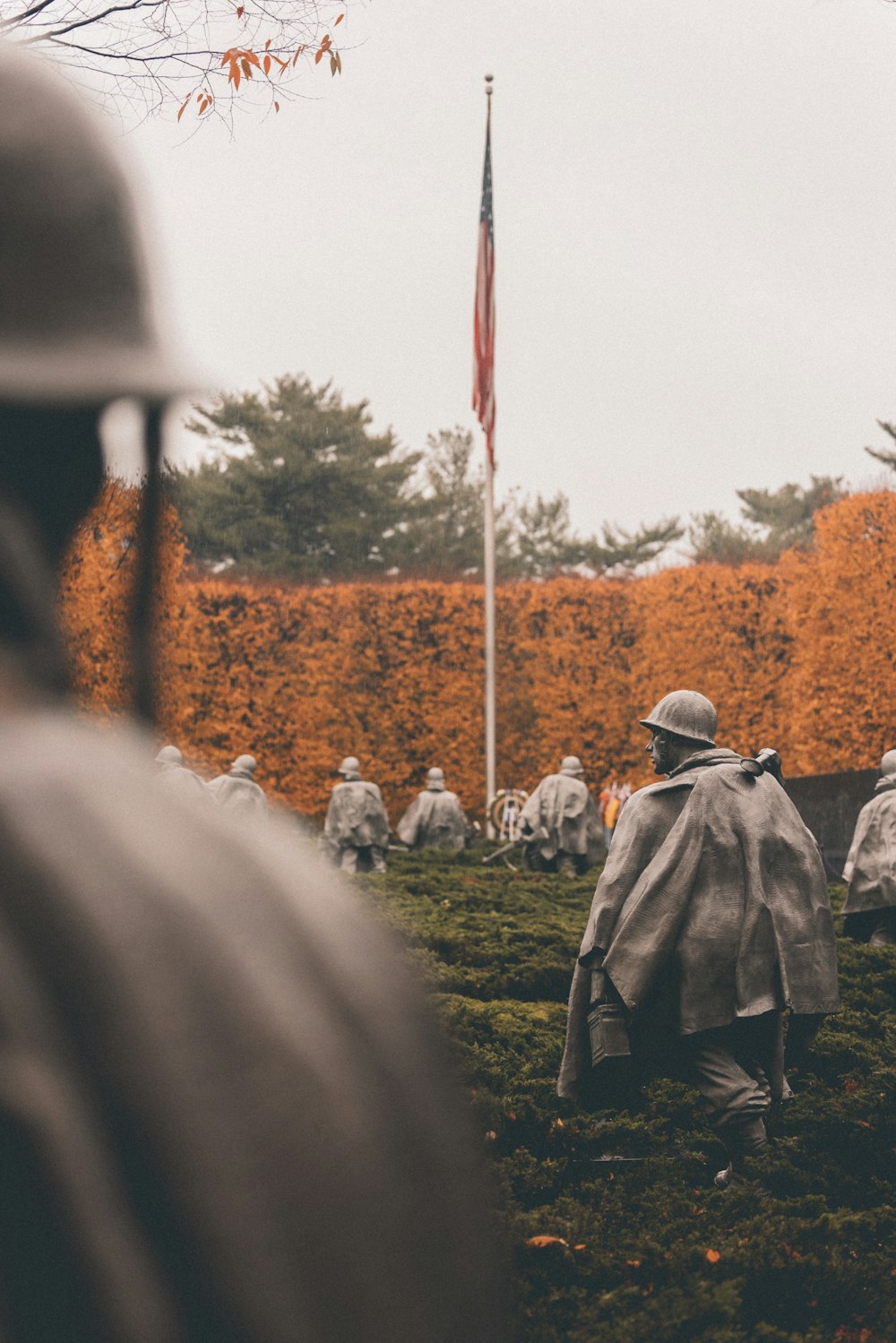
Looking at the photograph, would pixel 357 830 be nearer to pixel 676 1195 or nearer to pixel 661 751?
pixel 661 751

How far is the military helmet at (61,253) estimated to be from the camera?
31.4 inches

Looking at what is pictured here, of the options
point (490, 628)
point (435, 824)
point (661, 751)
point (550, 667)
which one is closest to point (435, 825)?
point (435, 824)

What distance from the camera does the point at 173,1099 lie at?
2.23 ft

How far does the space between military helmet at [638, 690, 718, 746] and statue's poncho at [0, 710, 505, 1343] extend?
646 cm

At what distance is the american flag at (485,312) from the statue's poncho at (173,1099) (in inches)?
928

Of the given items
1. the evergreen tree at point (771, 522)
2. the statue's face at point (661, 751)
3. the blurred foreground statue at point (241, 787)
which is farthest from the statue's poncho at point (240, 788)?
the evergreen tree at point (771, 522)

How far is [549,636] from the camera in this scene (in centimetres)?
3888

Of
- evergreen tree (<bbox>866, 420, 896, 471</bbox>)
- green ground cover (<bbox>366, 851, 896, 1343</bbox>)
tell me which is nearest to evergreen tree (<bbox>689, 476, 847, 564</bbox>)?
→ evergreen tree (<bbox>866, 420, 896, 471</bbox>)

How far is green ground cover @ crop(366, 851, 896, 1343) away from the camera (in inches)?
204

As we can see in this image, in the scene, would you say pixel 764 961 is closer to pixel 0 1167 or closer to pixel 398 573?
pixel 0 1167

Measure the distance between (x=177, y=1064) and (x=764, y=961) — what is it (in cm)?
626

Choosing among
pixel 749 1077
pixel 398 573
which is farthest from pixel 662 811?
pixel 398 573

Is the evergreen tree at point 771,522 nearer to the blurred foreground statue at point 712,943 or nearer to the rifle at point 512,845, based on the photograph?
the rifle at point 512,845

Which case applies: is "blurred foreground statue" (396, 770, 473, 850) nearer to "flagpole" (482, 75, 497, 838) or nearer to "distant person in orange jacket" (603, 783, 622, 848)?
"flagpole" (482, 75, 497, 838)
